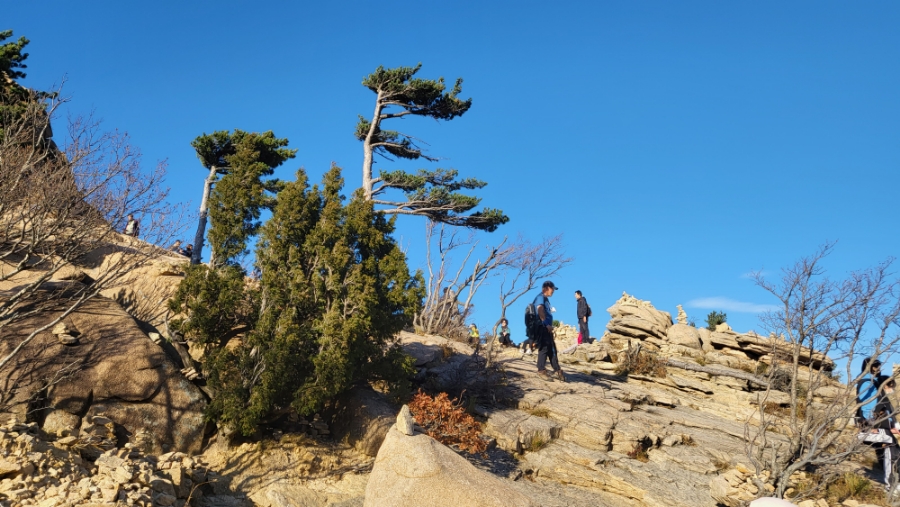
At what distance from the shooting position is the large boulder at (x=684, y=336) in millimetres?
24516

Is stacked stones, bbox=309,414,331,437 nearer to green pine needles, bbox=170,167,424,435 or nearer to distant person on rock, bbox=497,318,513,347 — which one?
green pine needles, bbox=170,167,424,435

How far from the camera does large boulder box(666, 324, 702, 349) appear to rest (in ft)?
80.4

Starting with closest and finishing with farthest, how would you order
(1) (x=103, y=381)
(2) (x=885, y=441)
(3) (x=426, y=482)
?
(3) (x=426, y=482), (1) (x=103, y=381), (2) (x=885, y=441)

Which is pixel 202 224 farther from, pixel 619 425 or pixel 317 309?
pixel 619 425

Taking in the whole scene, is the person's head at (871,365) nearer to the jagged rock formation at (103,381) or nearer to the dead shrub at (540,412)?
the dead shrub at (540,412)

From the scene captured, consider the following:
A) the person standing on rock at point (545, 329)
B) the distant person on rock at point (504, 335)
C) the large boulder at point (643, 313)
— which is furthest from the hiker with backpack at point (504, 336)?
the person standing on rock at point (545, 329)

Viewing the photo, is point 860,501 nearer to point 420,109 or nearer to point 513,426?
point 513,426

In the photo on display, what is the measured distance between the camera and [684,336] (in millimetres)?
24750

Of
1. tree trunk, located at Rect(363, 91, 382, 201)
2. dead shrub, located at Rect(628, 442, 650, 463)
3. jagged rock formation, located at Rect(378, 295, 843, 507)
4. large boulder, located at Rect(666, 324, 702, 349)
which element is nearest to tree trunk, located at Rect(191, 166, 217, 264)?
tree trunk, located at Rect(363, 91, 382, 201)

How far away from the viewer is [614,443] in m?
13.1

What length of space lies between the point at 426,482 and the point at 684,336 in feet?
68.8

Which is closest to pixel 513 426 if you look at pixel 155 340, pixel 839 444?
pixel 839 444

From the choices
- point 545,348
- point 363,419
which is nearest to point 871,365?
point 545,348

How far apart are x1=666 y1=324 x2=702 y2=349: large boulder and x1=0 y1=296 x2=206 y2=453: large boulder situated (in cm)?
2034
